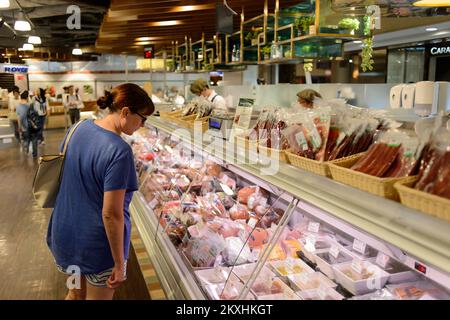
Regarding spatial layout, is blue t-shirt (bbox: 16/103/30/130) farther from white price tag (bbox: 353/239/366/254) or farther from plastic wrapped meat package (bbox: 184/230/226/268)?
white price tag (bbox: 353/239/366/254)

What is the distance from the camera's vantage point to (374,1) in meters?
4.75

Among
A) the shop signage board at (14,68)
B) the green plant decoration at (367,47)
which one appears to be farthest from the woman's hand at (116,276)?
the shop signage board at (14,68)

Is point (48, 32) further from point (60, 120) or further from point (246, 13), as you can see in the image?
point (246, 13)

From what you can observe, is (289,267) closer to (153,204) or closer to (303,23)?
(153,204)

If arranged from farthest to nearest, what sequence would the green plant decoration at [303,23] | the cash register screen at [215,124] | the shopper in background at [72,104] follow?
the shopper in background at [72,104] < the green plant decoration at [303,23] < the cash register screen at [215,124]

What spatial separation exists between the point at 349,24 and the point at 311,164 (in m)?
4.52

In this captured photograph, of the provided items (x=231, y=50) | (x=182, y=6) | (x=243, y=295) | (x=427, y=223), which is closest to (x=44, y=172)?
(x=243, y=295)

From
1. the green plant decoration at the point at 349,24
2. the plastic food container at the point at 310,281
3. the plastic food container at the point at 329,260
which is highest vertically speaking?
the green plant decoration at the point at 349,24

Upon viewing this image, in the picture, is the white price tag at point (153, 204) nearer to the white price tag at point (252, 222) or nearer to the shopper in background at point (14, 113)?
the white price tag at point (252, 222)

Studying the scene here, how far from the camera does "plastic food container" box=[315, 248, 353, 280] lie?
2.14 meters

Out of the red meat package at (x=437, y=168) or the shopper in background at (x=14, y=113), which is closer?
the red meat package at (x=437, y=168)

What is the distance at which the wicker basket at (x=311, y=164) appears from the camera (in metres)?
1.79

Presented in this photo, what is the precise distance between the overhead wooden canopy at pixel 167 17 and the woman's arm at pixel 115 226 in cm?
512

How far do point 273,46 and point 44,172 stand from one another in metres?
5.42
